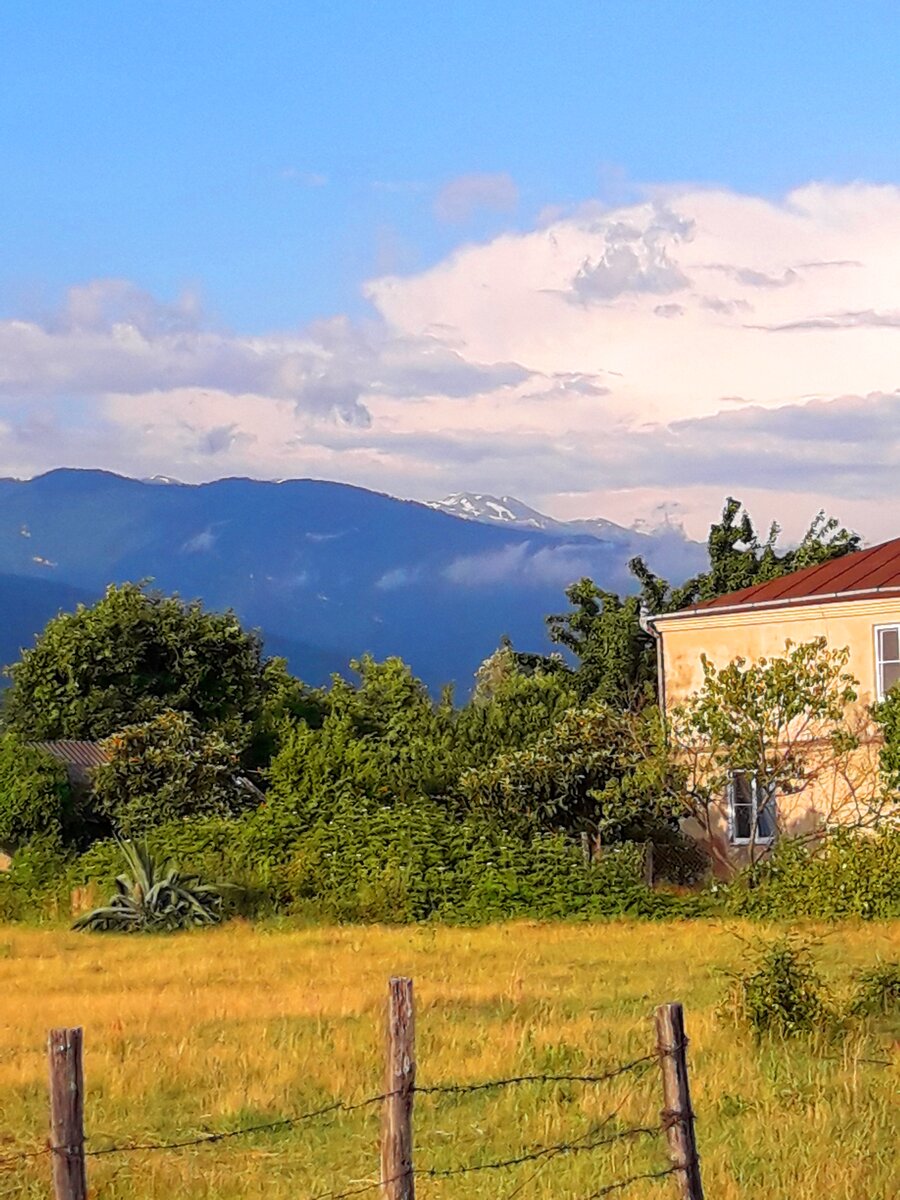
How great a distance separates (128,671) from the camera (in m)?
40.2

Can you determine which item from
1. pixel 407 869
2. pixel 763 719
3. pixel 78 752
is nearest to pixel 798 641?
pixel 763 719

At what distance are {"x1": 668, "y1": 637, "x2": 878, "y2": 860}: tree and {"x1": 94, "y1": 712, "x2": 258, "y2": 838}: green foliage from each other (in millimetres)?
8966

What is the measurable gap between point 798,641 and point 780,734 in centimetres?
217

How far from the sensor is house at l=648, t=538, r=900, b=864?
29.8 metres

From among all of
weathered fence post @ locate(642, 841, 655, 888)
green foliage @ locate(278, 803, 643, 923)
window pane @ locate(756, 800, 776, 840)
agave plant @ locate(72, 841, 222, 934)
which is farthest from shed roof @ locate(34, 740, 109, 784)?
window pane @ locate(756, 800, 776, 840)

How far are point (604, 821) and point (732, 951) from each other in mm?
7553

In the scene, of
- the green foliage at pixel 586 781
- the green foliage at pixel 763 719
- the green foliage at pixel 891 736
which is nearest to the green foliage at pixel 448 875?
the green foliage at pixel 586 781

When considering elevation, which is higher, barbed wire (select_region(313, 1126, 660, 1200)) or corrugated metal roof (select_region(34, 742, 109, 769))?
corrugated metal roof (select_region(34, 742, 109, 769))

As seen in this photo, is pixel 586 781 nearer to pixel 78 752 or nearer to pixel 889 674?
pixel 889 674

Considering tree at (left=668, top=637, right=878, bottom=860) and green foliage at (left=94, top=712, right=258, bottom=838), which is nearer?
tree at (left=668, top=637, right=878, bottom=860)

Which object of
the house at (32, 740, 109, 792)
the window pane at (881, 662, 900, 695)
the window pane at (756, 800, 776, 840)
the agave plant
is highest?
the window pane at (881, 662, 900, 695)

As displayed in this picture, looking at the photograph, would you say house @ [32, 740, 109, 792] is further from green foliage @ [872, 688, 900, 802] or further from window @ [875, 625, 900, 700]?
green foliage @ [872, 688, 900, 802]

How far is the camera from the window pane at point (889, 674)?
2958 cm

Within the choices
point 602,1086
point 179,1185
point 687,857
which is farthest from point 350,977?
point 687,857
